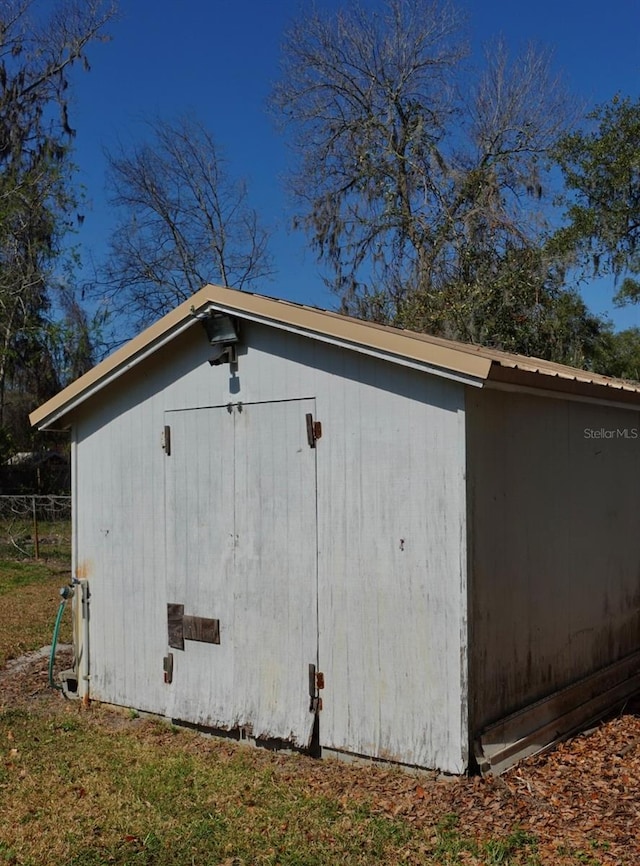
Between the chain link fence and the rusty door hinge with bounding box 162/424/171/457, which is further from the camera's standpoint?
the chain link fence

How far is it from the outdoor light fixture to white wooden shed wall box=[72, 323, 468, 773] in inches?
2.9

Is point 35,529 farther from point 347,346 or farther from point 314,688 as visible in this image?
point 347,346

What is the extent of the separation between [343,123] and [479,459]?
772 inches

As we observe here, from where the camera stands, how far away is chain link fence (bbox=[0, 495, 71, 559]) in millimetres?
15641

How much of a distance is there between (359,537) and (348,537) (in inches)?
3.3

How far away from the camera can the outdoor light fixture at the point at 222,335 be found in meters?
5.46

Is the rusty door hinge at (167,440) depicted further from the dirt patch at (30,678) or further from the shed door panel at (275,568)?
the dirt patch at (30,678)

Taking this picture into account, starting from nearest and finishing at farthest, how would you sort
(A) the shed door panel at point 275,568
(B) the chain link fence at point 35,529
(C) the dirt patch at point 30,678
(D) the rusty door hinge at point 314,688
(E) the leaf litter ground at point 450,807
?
(E) the leaf litter ground at point 450,807
(D) the rusty door hinge at point 314,688
(A) the shed door panel at point 275,568
(C) the dirt patch at point 30,678
(B) the chain link fence at point 35,529

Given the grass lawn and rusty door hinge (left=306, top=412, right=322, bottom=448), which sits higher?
rusty door hinge (left=306, top=412, right=322, bottom=448)

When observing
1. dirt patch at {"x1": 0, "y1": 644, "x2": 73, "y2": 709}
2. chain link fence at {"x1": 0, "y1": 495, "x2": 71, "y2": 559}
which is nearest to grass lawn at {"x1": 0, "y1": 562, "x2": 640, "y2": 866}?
dirt patch at {"x1": 0, "y1": 644, "x2": 73, "y2": 709}

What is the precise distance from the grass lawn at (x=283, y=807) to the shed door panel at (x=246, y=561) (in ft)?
1.04

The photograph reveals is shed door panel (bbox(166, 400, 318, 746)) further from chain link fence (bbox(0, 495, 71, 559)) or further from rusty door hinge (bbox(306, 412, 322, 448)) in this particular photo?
chain link fence (bbox(0, 495, 71, 559))

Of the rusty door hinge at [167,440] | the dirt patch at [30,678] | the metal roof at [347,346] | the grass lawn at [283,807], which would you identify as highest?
the metal roof at [347,346]

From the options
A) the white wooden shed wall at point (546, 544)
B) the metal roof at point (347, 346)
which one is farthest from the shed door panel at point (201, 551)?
the white wooden shed wall at point (546, 544)
